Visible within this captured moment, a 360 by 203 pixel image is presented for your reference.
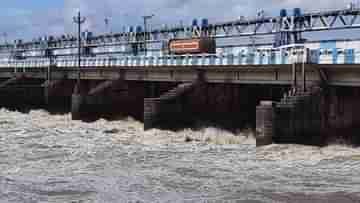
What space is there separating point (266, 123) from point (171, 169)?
7366 mm

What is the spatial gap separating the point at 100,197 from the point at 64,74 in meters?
49.0

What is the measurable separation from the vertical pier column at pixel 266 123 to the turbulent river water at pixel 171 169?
0.65 metres

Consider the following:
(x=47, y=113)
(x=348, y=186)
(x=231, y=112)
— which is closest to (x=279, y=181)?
(x=348, y=186)

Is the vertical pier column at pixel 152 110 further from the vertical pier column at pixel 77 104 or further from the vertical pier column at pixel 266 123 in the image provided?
the vertical pier column at pixel 77 104

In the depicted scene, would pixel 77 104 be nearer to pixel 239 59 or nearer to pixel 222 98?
pixel 222 98

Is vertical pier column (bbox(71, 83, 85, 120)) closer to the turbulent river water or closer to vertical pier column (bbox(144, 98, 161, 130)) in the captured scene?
the turbulent river water

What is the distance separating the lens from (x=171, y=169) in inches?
1048

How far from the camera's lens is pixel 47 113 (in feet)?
203

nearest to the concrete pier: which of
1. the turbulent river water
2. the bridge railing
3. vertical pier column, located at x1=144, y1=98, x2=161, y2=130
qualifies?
vertical pier column, located at x1=144, y1=98, x2=161, y2=130

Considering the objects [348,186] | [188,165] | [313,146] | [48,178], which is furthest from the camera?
[313,146]

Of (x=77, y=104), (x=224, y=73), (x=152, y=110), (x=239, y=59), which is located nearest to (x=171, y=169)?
(x=152, y=110)

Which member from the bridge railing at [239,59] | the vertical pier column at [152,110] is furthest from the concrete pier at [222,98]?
the bridge railing at [239,59]

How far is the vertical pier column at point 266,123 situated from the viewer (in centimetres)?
3180

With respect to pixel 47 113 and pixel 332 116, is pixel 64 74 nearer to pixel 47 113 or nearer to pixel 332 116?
pixel 47 113
